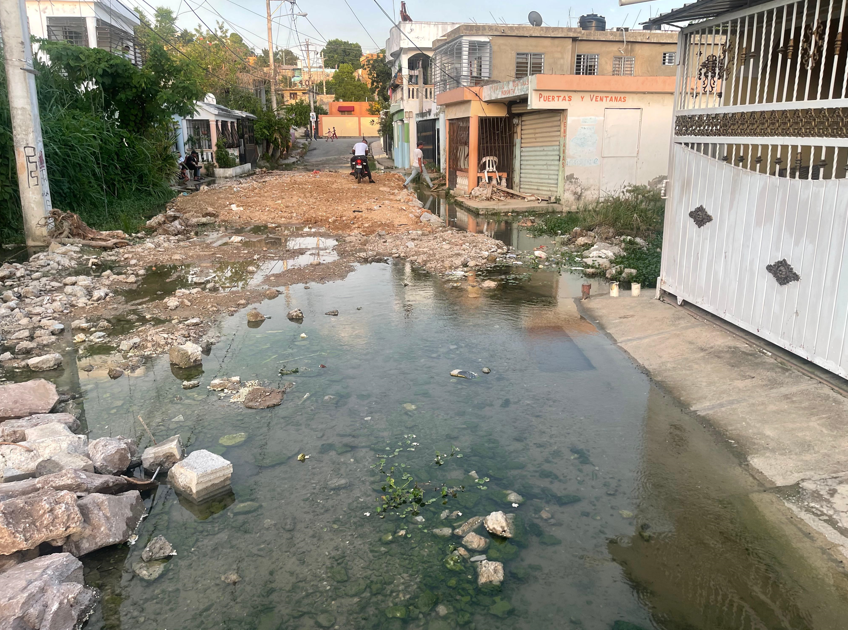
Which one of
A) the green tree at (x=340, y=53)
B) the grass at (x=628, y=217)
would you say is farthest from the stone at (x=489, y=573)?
the green tree at (x=340, y=53)

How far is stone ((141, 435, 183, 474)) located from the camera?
411 cm

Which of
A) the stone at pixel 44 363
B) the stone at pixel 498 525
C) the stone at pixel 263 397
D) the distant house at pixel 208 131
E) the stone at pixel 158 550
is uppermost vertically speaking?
the distant house at pixel 208 131

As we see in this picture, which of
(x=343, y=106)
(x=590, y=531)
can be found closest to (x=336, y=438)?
(x=590, y=531)

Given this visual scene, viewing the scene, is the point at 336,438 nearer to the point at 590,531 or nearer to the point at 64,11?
the point at 590,531

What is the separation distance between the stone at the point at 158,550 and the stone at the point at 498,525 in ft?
5.52

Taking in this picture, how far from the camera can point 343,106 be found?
214 ft

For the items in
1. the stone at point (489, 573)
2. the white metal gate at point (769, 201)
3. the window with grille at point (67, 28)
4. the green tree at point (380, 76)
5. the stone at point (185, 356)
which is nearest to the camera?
the stone at point (489, 573)

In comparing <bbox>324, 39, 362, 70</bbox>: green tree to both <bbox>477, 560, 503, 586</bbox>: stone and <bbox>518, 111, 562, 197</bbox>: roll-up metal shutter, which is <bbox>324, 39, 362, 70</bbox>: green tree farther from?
<bbox>477, 560, 503, 586</bbox>: stone

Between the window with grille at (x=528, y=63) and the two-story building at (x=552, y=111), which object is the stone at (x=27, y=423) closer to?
the two-story building at (x=552, y=111)

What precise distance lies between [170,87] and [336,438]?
15643 millimetres

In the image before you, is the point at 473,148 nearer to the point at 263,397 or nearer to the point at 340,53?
the point at 263,397

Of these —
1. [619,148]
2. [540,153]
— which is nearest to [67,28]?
[540,153]

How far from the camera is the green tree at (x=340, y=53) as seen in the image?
275ft

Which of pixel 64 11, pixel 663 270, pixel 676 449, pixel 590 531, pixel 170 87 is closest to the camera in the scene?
pixel 590 531
